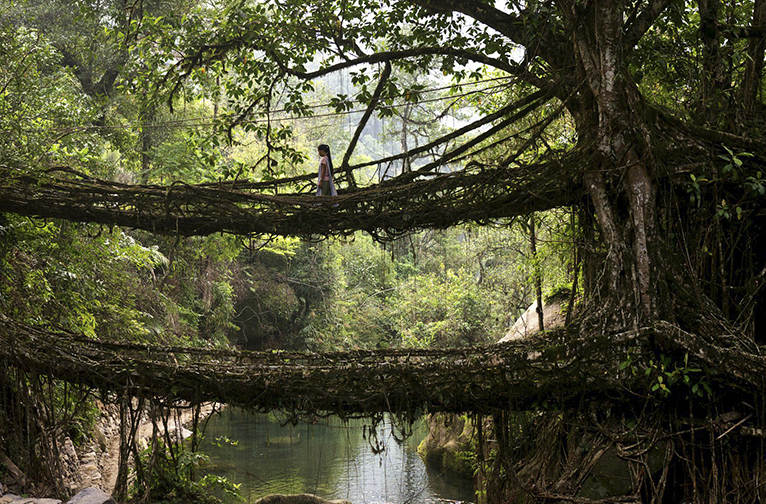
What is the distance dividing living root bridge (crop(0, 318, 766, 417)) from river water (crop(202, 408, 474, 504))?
3194 mm

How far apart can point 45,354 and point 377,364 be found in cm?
259

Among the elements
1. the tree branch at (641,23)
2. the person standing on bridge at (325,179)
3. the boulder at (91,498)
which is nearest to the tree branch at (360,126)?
the person standing on bridge at (325,179)

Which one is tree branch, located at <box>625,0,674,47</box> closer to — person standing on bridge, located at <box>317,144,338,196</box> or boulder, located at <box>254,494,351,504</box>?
person standing on bridge, located at <box>317,144,338,196</box>

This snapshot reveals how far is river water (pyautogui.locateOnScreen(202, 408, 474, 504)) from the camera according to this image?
9000 millimetres

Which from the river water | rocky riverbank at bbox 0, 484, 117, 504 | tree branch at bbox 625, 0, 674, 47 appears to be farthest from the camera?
the river water

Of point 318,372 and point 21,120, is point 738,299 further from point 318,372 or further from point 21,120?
point 21,120

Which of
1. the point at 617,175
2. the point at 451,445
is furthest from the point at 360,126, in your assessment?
the point at 451,445

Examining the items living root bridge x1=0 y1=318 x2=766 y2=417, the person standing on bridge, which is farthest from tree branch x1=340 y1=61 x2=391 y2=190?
living root bridge x1=0 y1=318 x2=766 y2=417

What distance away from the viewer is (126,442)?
16.0 ft

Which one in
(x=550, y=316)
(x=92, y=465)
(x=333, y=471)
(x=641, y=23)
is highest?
(x=641, y=23)

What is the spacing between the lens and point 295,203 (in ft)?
17.3

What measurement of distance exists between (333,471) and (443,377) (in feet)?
21.2

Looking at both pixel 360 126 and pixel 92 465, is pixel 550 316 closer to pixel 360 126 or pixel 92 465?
pixel 360 126

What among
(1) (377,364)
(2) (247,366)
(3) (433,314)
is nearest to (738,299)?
(1) (377,364)
